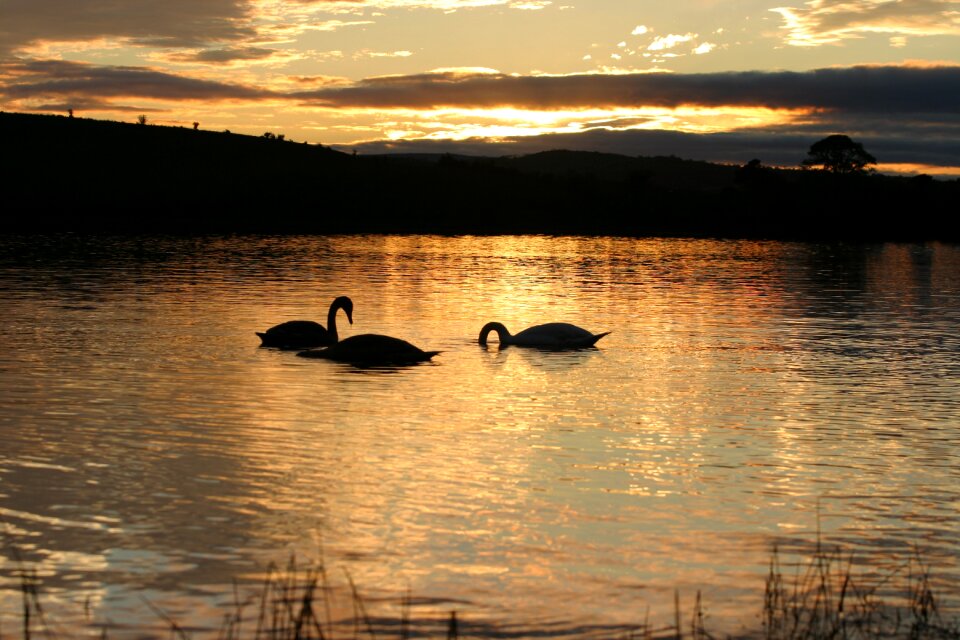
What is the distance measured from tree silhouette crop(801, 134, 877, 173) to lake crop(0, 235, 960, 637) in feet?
293

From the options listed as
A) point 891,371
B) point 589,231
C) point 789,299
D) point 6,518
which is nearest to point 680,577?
point 6,518

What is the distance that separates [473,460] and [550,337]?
10.3 metres

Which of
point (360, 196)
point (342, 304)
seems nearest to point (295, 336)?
point (342, 304)

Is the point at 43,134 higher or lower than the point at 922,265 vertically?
higher

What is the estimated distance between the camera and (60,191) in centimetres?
8575

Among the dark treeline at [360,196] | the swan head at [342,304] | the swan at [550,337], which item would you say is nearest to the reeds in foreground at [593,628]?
the swan at [550,337]

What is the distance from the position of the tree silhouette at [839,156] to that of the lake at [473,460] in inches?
3518

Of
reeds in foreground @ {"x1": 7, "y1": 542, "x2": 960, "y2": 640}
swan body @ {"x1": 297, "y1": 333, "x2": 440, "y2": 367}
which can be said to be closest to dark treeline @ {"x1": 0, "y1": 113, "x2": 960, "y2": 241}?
swan body @ {"x1": 297, "y1": 333, "x2": 440, "y2": 367}

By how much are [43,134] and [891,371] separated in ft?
303

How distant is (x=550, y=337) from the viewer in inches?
880

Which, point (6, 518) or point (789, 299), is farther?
point (789, 299)

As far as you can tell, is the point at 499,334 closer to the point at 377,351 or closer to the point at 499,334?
the point at 499,334

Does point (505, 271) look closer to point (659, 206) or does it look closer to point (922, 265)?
point (922, 265)

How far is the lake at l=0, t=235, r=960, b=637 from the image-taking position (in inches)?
328
